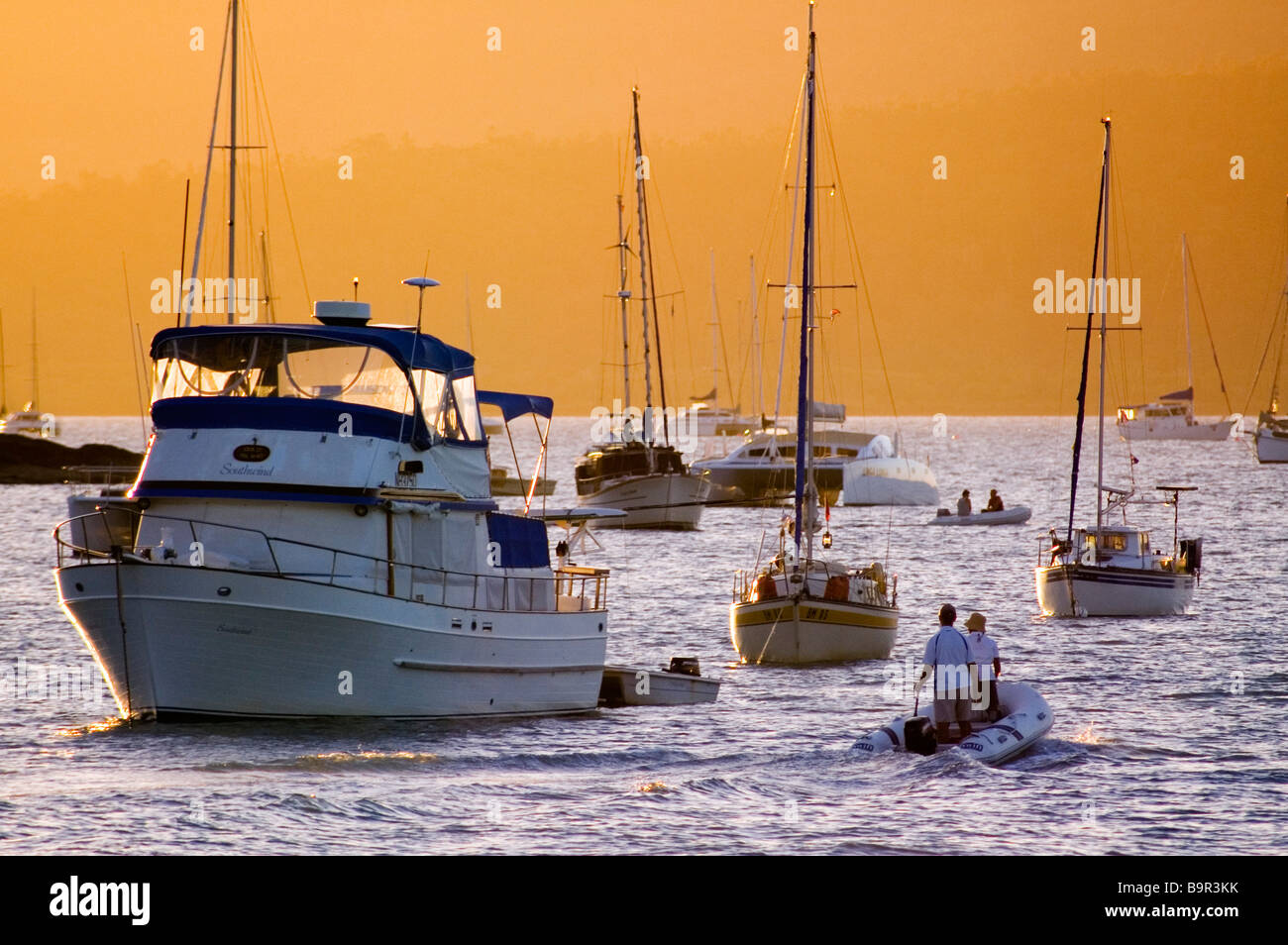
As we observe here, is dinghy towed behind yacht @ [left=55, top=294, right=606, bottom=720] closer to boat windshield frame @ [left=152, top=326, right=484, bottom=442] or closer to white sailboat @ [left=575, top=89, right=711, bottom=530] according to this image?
boat windshield frame @ [left=152, top=326, right=484, bottom=442]

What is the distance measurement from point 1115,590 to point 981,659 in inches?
888

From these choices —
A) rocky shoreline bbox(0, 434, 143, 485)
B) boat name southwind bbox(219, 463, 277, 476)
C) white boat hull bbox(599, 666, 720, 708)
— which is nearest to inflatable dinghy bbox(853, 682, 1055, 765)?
white boat hull bbox(599, 666, 720, 708)

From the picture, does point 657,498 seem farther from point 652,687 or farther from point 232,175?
point 652,687

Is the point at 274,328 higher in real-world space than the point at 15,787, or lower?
higher

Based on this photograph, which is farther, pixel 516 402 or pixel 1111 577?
pixel 1111 577

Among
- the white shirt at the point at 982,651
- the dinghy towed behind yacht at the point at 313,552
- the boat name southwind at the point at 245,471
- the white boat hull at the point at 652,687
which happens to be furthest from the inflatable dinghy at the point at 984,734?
the boat name southwind at the point at 245,471

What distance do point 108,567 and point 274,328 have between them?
14.5ft

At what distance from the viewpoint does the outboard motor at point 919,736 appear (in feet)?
72.0

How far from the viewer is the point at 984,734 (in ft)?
73.1

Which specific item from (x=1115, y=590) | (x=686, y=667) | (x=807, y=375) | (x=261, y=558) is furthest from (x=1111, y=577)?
(x=261, y=558)
